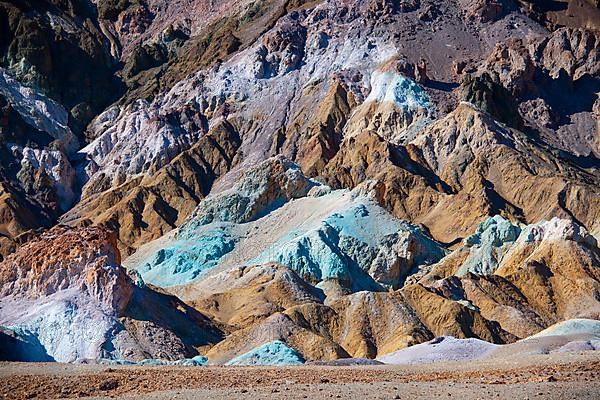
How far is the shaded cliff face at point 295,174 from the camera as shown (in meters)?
65.6

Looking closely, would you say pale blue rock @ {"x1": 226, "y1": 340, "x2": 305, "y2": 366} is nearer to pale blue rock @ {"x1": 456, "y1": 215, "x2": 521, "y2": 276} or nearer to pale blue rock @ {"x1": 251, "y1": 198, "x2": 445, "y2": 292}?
pale blue rock @ {"x1": 456, "y1": 215, "x2": 521, "y2": 276}

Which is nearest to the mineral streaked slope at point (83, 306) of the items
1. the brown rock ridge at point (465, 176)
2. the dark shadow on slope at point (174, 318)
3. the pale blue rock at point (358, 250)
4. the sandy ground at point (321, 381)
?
the dark shadow on slope at point (174, 318)

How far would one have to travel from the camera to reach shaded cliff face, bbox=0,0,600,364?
215ft

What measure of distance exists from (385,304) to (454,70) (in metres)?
86.2

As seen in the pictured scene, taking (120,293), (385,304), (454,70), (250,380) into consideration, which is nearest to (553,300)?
(385,304)

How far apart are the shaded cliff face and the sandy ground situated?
20.1 meters

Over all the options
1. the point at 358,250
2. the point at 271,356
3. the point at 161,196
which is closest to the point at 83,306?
the point at 271,356

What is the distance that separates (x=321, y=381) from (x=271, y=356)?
2477 centimetres

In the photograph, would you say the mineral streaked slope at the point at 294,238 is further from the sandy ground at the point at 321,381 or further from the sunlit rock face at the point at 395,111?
the sandy ground at the point at 321,381

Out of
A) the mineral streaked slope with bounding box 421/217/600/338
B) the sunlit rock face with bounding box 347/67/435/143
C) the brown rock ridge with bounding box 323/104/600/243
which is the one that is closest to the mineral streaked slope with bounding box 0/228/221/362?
the mineral streaked slope with bounding box 421/217/600/338

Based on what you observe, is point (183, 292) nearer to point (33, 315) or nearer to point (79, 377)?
point (33, 315)

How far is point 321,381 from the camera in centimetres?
3109

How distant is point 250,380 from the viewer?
31.8 metres

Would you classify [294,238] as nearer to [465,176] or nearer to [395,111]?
[465,176]
